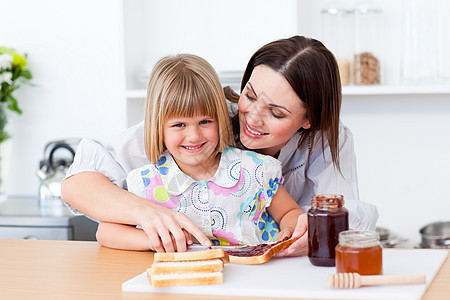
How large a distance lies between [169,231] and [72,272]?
0.20m

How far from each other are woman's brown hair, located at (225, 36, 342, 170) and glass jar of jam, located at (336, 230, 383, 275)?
52 cm

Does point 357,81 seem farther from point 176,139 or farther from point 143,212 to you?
point 143,212

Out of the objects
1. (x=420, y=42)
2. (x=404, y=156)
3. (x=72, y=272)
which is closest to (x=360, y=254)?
(x=72, y=272)

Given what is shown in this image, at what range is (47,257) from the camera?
1330 millimetres

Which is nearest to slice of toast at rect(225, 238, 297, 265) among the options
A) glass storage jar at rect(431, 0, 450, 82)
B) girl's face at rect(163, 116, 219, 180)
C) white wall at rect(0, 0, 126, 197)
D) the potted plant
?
girl's face at rect(163, 116, 219, 180)

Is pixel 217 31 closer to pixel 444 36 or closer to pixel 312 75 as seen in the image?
pixel 444 36

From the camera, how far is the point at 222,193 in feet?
4.98

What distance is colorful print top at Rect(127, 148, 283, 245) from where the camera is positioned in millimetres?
1508

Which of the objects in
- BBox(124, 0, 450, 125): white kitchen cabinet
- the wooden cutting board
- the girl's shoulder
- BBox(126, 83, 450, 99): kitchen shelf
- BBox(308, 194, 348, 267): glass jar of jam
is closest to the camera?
the wooden cutting board

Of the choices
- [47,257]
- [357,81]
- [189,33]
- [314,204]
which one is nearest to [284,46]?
[314,204]

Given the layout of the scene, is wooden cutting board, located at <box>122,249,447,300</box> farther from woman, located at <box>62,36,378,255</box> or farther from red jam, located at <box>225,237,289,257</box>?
woman, located at <box>62,36,378,255</box>

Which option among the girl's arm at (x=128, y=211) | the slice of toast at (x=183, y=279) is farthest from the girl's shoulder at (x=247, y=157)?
the slice of toast at (x=183, y=279)

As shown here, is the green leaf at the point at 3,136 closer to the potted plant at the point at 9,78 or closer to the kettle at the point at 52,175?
the potted plant at the point at 9,78

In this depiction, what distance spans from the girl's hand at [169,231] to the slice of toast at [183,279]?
18 cm
